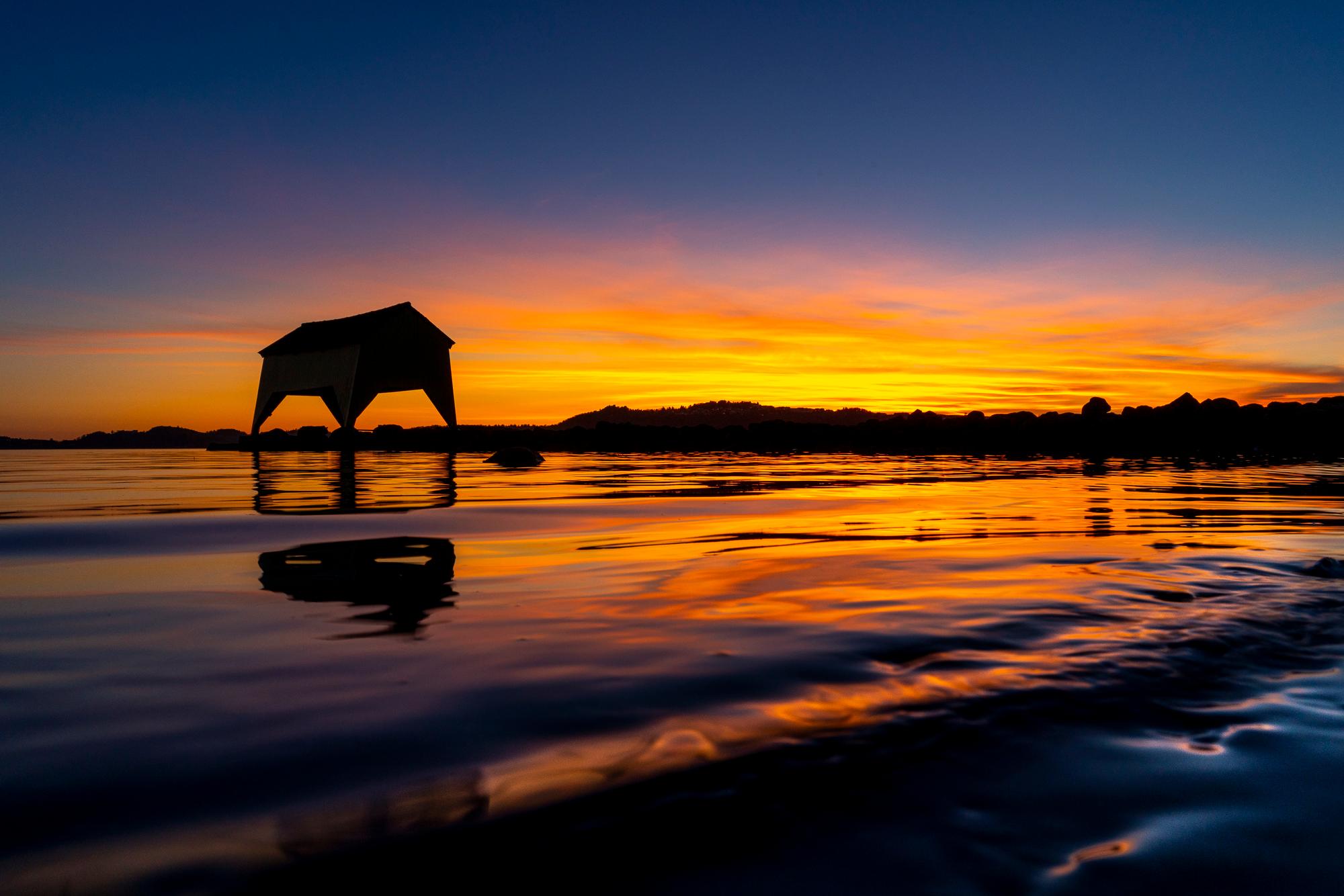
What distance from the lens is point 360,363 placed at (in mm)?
18281

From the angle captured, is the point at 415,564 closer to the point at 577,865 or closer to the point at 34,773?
the point at 34,773

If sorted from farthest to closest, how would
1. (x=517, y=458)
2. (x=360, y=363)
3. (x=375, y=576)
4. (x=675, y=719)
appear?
(x=360, y=363) → (x=517, y=458) → (x=375, y=576) → (x=675, y=719)

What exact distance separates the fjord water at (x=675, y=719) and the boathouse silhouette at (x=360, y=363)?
50.1 ft

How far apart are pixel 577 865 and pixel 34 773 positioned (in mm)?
1010

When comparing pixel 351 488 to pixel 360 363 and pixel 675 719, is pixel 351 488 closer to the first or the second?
pixel 675 719

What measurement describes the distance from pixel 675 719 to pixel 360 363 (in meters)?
18.3

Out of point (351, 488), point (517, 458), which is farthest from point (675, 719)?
point (517, 458)

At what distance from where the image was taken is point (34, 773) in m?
1.38

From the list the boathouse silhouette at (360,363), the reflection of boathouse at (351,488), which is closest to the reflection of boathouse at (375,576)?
the reflection of boathouse at (351,488)

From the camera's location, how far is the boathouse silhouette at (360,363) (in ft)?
A: 61.0

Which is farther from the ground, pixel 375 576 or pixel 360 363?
pixel 360 363

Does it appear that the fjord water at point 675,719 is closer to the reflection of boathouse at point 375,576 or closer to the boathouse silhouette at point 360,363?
the reflection of boathouse at point 375,576

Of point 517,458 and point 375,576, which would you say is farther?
point 517,458

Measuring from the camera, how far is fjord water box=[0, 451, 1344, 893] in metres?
1.16
